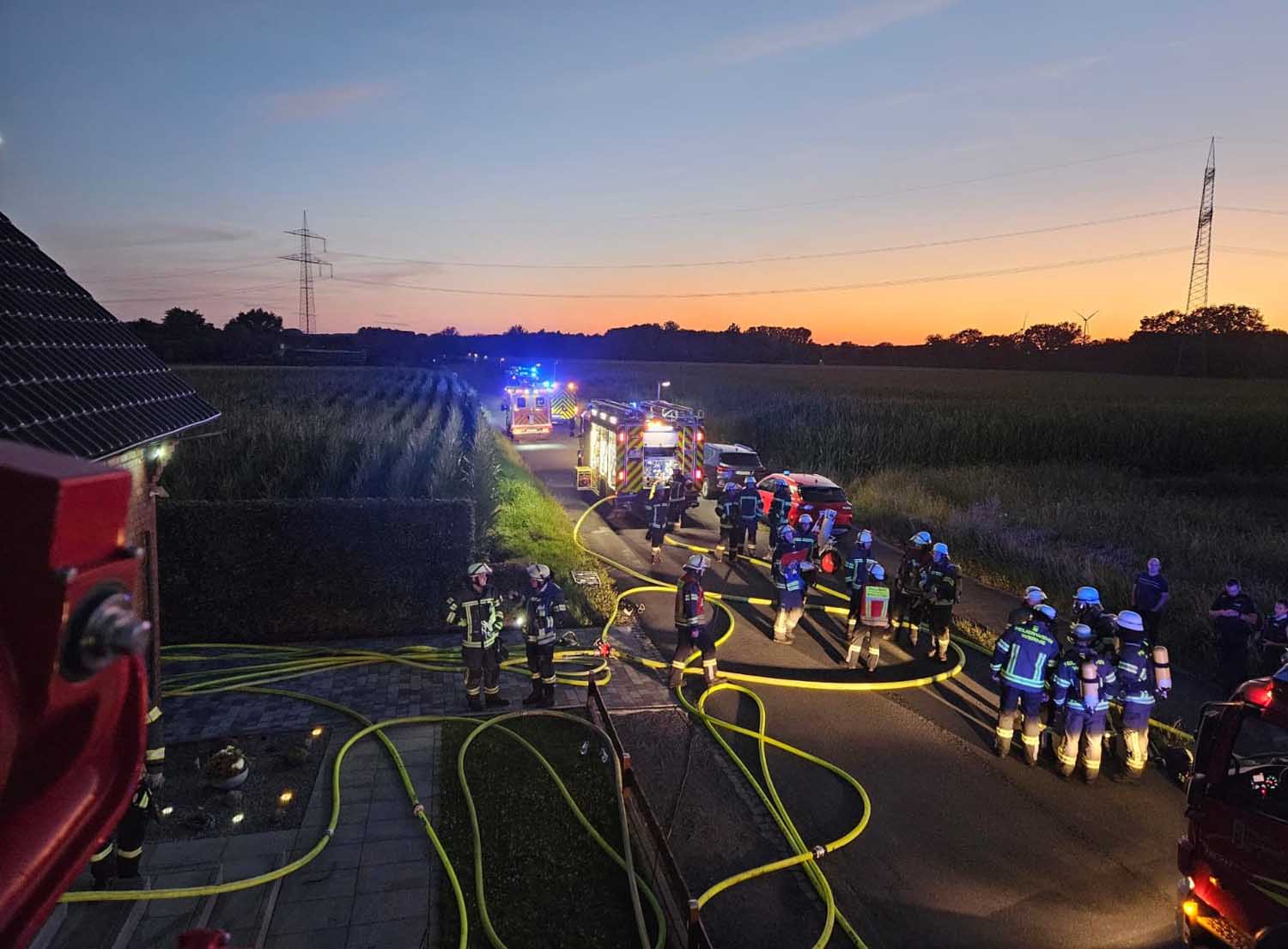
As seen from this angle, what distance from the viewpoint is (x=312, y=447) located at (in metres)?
15.0

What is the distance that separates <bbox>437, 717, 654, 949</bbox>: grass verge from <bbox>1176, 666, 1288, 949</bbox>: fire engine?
3706 mm

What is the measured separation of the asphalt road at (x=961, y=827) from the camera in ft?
19.2

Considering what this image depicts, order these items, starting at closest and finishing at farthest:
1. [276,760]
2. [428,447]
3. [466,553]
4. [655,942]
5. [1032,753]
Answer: [655,942] → [276,760] → [1032,753] → [466,553] → [428,447]

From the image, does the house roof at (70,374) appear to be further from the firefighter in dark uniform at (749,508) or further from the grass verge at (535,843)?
the firefighter in dark uniform at (749,508)

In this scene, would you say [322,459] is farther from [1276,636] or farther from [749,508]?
[1276,636]

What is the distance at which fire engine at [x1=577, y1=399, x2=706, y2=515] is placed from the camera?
19.3m

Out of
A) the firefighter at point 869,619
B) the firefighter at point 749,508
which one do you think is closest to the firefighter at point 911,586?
the firefighter at point 869,619

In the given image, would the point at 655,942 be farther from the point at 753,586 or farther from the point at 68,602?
the point at 753,586

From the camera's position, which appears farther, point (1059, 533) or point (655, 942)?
point (1059, 533)

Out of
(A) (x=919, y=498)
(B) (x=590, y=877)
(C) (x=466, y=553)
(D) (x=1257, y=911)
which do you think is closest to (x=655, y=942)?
(B) (x=590, y=877)

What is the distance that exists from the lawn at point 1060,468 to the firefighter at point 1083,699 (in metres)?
4.63

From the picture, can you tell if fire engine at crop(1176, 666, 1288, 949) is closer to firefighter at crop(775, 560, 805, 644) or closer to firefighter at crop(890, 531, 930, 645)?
firefighter at crop(890, 531, 930, 645)

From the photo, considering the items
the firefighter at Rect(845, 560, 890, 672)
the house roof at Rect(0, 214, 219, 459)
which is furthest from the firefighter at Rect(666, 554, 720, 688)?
the house roof at Rect(0, 214, 219, 459)

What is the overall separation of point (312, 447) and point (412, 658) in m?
6.73
